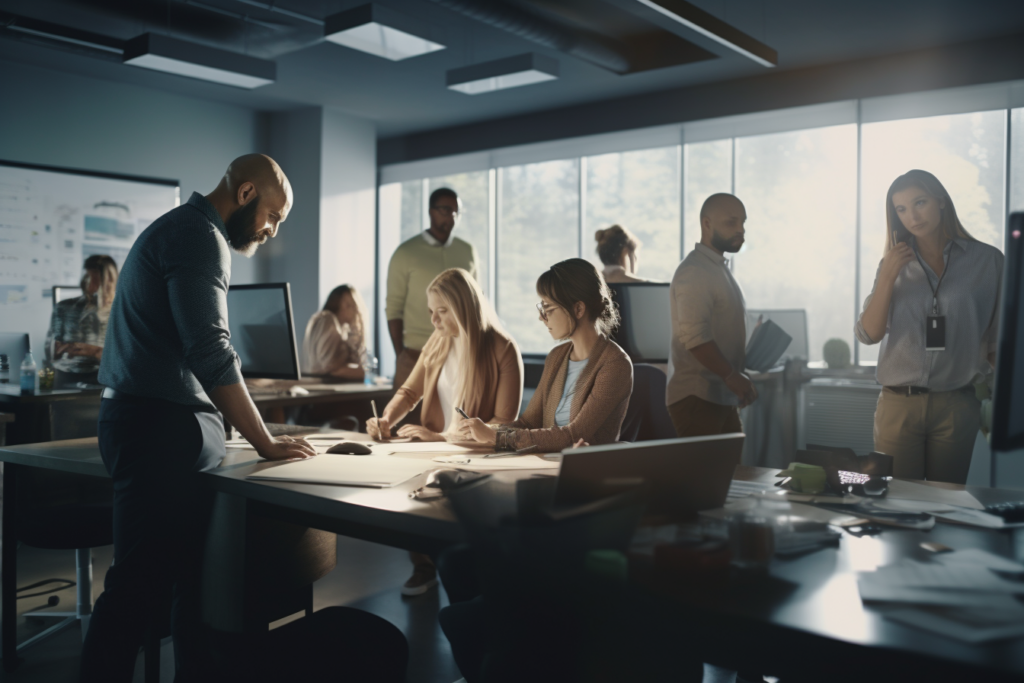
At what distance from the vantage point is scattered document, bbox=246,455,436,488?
1.67 m

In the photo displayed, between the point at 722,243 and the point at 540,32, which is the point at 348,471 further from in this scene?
the point at 540,32

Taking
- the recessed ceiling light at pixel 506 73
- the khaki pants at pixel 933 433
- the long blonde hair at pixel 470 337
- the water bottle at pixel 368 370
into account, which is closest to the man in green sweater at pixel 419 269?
the water bottle at pixel 368 370

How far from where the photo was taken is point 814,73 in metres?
5.43

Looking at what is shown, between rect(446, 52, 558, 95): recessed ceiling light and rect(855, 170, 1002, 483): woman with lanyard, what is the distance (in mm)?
2842

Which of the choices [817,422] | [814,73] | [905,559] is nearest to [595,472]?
[905,559]

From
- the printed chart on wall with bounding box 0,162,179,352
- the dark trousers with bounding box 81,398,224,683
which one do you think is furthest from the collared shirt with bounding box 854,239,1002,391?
the printed chart on wall with bounding box 0,162,179,352

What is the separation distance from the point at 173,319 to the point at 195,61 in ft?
10.9

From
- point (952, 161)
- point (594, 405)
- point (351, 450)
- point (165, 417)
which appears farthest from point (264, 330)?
point (952, 161)

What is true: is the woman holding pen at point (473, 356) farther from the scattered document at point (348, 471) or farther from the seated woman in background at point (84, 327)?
the seated woman in background at point (84, 327)

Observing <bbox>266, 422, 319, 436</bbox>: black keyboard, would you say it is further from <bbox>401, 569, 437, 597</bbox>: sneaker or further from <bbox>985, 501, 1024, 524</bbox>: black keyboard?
<bbox>985, 501, 1024, 524</bbox>: black keyboard

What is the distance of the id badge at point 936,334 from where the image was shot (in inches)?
88.0

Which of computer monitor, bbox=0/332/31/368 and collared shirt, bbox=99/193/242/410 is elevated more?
collared shirt, bbox=99/193/242/410

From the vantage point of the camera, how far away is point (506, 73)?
4.71 meters

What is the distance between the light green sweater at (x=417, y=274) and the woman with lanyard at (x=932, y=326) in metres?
2.79
